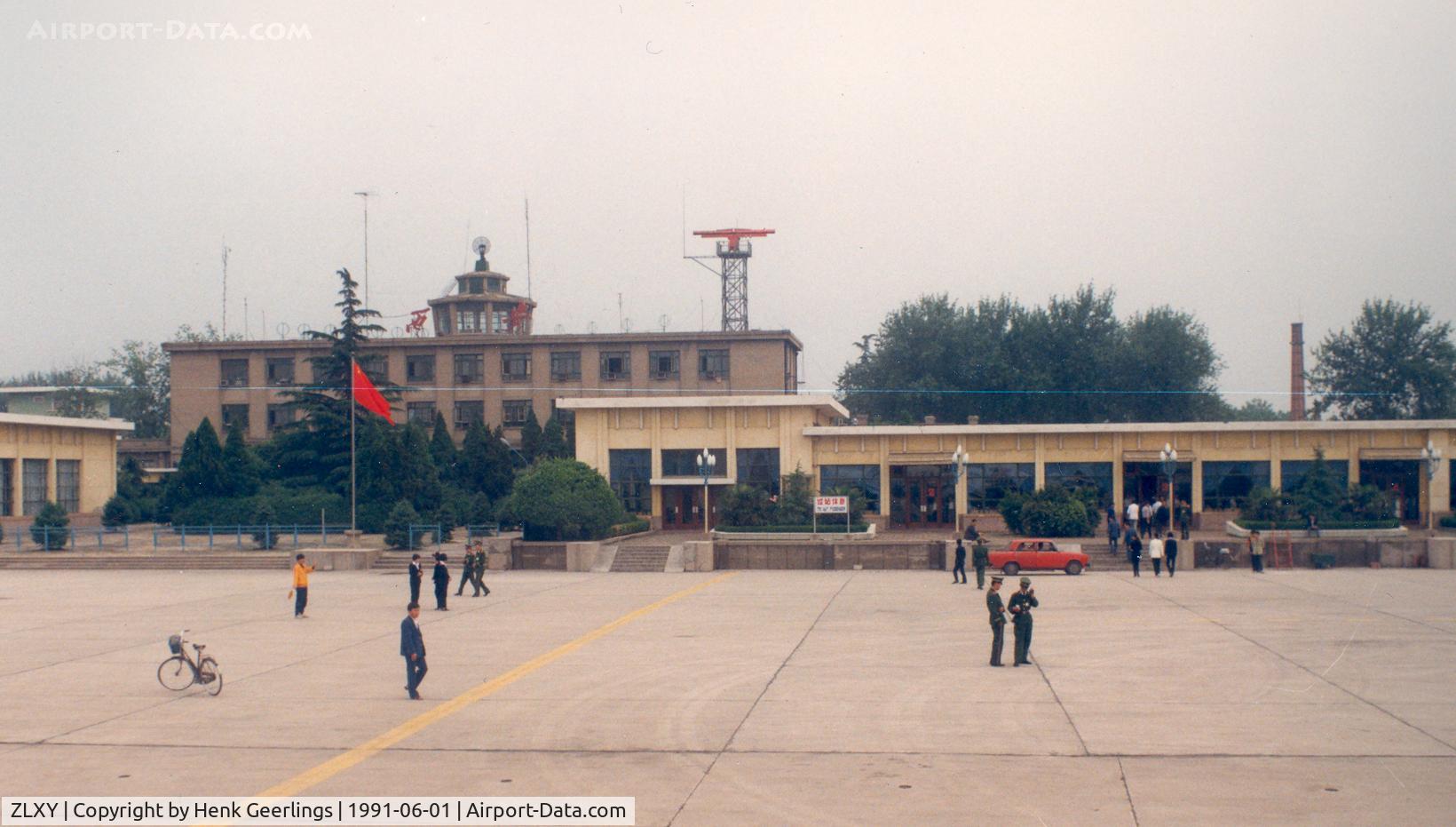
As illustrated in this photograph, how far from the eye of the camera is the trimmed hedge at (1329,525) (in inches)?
1868

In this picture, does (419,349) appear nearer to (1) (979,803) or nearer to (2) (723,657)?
(2) (723,657)

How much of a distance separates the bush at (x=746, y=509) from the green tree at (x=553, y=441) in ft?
59.3

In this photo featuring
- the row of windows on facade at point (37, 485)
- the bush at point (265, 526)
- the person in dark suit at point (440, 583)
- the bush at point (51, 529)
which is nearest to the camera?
the person in dark suit at point (440, 583)

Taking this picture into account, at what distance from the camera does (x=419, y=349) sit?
267 feet

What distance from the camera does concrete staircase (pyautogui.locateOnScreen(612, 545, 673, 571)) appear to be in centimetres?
4556

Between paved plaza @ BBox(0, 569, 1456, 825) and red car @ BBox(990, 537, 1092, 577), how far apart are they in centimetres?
965

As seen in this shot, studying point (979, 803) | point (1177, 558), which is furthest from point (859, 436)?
point (979, 803)

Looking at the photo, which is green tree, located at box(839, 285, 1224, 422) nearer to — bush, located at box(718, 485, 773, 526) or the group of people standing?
bush, located at box(718, 485, 773, 526)

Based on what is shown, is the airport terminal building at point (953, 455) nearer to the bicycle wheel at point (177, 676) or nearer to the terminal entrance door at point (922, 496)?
the terminal entrance door at point (922, 496)

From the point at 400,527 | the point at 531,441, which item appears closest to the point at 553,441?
the point at 531,441

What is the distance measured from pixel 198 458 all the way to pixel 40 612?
31.1 meters

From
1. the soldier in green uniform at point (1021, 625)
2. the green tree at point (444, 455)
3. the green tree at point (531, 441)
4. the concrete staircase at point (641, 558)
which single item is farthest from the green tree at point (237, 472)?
the soldier in green uniform at point (1021, 625)

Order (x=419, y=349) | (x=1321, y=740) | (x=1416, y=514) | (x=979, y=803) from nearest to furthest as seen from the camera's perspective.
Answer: (x=979, y=803) < (x=1321, y=740) < (x=1416, y=514) < (x=419, y=349)

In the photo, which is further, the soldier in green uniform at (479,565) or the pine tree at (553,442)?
the pine tree at (553,442)
